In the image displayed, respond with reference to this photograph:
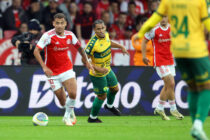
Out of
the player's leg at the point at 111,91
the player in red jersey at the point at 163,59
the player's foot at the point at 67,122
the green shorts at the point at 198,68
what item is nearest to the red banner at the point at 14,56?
the player's leg at the point at 111,91

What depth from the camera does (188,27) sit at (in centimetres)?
810

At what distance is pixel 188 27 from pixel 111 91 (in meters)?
5.77

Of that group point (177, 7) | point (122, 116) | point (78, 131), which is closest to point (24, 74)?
point (122, 116)

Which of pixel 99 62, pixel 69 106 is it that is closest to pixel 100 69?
pixel 99 62

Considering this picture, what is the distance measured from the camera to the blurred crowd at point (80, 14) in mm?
18625

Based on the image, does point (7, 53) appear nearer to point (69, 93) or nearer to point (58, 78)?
point (58, 78)

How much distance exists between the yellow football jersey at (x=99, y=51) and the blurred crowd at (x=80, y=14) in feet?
15.3

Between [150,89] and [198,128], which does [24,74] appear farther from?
[198,128]

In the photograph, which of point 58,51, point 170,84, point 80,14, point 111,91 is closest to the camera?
point 58,51

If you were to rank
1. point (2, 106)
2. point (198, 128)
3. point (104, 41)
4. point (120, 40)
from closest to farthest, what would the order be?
point (198, 128) < point (104, 41) < point (2, 106) < point (120, 40)

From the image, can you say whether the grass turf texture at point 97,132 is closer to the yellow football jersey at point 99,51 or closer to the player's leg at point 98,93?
the player's leg at point 98,93

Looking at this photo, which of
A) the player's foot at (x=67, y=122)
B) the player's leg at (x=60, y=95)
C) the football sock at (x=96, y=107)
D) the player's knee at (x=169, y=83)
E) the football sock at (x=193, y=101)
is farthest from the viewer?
the player's knee at (x=169, y=83)

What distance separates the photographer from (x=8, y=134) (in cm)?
962

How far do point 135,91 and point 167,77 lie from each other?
2.19 metres
